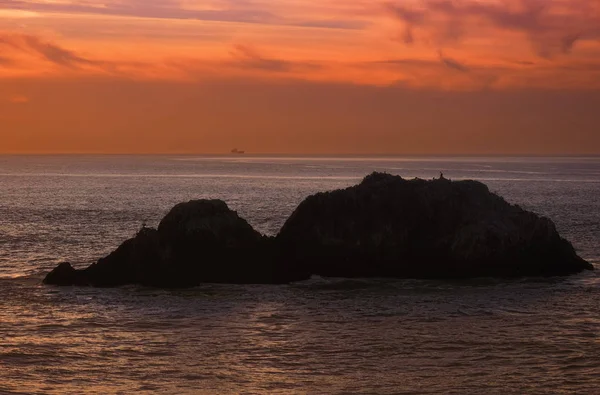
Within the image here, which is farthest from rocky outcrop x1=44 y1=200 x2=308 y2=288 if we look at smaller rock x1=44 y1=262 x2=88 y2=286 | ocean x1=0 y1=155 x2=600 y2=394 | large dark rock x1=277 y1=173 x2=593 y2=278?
large dark rock x1=277 y1=173 x2=593 y2=278

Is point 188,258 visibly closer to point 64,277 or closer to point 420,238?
point 64,277

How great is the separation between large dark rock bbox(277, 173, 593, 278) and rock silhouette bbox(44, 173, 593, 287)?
0.04m

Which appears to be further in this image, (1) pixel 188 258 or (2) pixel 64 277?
(1) pixel 188 258

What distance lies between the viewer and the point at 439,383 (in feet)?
79.7

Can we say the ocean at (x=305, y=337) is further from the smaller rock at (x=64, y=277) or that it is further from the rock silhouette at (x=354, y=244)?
the rock silhouette at (x=354, y=244)

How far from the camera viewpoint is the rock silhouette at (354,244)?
40.3 meters

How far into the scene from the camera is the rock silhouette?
40312 millimetres

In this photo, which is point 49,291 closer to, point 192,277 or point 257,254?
point 192,277

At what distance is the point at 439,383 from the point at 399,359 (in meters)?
2.61

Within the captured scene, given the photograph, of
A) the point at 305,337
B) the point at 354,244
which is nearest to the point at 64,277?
the point at 354,244

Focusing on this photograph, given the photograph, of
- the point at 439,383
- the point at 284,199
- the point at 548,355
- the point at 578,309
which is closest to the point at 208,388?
the point at 439,383

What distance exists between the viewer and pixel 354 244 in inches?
1656

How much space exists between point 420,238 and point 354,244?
9.96 feet

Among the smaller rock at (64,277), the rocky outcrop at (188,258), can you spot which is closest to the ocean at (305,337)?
the smaller rock at (64,277)
